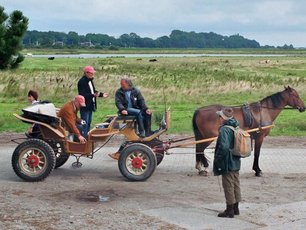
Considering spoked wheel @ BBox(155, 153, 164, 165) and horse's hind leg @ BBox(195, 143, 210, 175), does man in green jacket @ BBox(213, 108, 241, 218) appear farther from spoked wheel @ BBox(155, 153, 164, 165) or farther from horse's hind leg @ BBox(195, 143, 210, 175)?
spoked wheel @ BBox(155, 153, 164, 165)

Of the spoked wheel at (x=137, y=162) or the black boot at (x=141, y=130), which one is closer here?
the spoked wheel at (x=137, y=162)

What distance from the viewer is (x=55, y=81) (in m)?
32.4

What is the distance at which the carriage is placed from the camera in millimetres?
11320

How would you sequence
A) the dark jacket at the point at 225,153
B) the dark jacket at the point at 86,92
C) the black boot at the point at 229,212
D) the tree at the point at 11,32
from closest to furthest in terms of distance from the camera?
the dark jacket at the point at 225,153, the black boot at the point at 229,212, the dark jacket at the point at 86,92, the tree at the point at 11,32

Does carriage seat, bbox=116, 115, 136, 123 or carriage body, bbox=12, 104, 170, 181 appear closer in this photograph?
carriage body, bbox=12, 104, 170, 181

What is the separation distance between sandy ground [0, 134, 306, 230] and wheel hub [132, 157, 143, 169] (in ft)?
1.07

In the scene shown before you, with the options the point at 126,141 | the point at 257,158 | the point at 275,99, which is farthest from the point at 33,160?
the point at 275,99

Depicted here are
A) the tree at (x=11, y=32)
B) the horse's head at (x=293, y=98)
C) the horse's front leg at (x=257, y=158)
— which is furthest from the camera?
the tree at (x=11, y=32)

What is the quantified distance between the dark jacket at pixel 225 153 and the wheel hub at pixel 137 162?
2.79m

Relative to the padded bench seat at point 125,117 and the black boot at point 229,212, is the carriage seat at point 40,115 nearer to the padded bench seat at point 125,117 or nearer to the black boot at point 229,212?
the padded bench seat at point 125,117

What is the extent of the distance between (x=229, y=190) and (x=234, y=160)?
448 mm

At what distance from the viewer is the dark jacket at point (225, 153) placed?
28.4 feet

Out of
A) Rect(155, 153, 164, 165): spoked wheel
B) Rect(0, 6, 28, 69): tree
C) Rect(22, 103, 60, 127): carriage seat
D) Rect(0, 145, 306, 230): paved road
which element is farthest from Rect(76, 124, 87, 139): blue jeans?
Rect(0, 6, 28, 69): tree

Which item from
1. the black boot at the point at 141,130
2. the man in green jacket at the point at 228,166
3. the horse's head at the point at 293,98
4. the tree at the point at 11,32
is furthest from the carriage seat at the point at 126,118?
the tree at the point at 11,32
